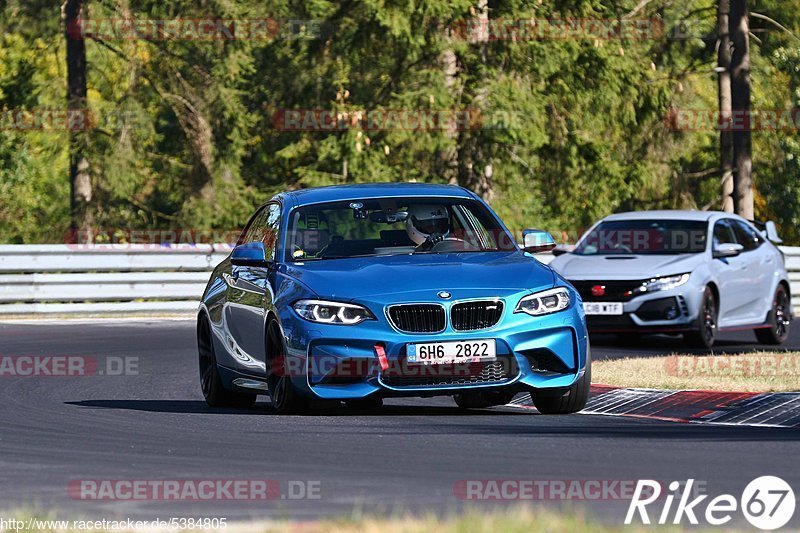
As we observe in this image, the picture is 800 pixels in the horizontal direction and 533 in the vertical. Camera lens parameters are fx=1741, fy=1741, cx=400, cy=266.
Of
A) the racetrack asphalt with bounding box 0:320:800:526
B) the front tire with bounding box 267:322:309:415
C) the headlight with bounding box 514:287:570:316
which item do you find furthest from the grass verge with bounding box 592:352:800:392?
the front tire with bounding box 267:322:309:415

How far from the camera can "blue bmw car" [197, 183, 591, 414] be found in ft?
35.2

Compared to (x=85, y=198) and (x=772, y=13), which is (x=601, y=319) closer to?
(x=85, y=198)

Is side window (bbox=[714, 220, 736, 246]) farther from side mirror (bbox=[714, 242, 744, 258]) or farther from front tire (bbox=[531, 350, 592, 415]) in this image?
front tire (bbox=[531, 350, 592, 415])

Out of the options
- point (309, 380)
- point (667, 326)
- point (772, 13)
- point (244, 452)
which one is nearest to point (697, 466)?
point (244, 452)

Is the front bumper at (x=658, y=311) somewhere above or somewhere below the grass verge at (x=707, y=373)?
below

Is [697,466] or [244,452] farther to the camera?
[244,452]

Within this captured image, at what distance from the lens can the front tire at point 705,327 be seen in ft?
63.2

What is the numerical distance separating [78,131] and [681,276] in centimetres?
2098

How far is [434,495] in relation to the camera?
756 centimetres

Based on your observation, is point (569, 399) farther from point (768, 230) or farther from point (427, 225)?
point (768, 230)

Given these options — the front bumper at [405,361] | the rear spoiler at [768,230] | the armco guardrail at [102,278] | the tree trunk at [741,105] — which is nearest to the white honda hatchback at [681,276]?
the rear spoiler at [768,230]

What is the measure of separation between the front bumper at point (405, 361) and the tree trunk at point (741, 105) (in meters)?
29.6

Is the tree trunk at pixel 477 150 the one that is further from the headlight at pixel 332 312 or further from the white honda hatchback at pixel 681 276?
the headlight at pixel 332 312

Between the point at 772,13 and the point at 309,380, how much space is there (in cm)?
3993
